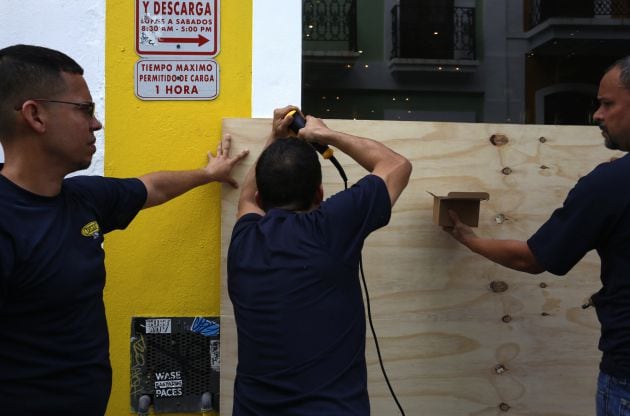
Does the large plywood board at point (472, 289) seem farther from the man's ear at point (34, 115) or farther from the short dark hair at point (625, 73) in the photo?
the man's ear at point (34, 115)

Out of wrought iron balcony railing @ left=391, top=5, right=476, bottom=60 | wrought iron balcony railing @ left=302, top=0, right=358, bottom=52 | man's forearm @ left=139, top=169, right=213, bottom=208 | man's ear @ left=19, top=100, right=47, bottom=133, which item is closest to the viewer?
man's ear @ left=19, top=100, right=47, bottom=133

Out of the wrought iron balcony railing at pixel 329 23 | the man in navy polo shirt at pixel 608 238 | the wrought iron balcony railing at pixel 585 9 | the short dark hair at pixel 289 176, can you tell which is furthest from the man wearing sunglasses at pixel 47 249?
the wrought iron balcony railing at pixel 585 9

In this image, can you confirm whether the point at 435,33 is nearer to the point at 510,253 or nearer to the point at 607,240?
the point at 510,253

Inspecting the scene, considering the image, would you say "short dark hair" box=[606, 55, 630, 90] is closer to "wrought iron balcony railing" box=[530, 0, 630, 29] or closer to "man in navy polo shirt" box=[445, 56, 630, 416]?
"man in navy polo shirt" box=[445, 56, 630, 416]

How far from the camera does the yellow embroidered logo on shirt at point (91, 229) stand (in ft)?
6.01

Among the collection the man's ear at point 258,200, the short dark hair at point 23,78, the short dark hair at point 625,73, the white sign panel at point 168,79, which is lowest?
the man's ear at point 258,200

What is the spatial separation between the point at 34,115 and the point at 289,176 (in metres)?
0.74

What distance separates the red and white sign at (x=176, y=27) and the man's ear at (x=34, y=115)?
846 millimetres

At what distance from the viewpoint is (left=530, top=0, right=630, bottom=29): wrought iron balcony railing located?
3.19 meters

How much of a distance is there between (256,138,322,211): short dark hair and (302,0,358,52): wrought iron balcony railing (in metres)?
1.05

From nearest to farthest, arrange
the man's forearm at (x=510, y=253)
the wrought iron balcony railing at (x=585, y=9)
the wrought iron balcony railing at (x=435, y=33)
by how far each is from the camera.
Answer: the man's forearm at (x=510, y=253), the wrought iron balcony railing at (x=435, y=33), the wrought iron balcony railing at (x=585, y=9)

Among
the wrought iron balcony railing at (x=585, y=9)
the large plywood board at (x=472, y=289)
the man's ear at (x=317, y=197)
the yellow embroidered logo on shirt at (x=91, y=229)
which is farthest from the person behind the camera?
the wrought iron balcony railing at (x=585, y=9)

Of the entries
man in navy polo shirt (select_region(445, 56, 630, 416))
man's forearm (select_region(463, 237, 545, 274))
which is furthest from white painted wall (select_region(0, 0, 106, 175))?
man in navy polo shirt (select_region(445, 56, 630, 416))

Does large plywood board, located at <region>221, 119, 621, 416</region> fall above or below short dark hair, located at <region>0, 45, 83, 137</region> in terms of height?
below
